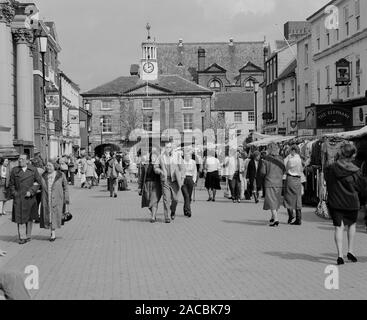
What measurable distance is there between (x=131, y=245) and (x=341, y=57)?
24447mm

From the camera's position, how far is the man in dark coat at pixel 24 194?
1354cm

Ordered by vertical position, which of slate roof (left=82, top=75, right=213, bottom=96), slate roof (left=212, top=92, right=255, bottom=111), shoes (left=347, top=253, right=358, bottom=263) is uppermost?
slate roof (left=82, top=75, right=213, bottom=96)

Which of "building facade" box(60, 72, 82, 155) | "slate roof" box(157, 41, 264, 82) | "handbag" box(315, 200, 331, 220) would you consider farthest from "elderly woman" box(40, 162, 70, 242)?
"slate roof" box(157, 41, 264, 82)

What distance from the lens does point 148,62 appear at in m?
109

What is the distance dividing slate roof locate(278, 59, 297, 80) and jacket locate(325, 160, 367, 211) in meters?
36.1

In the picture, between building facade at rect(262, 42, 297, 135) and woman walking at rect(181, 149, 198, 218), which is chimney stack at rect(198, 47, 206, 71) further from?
woman walking at rect(181, 149, 198, 218)

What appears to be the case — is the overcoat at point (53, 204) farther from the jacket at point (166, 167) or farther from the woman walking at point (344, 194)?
the woman walking at point (344, 194)

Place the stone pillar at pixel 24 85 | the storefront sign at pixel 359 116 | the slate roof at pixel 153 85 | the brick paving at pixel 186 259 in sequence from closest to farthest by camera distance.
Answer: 1. the brick paving at pixel 186 259
2. the storefront sign at pixel 359 116
3. the stone pillar at pixel 24 85
4. the slate roof at pixel 153 85

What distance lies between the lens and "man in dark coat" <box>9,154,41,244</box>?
13539 millimetres

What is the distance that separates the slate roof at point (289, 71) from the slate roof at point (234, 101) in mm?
48097

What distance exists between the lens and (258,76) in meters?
121

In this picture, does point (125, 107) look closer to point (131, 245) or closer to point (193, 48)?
point (193, 48)

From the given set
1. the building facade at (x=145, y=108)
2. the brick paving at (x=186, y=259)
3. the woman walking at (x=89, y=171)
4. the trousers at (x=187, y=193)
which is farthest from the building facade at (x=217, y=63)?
the brick paving at (x=186, y=259)
